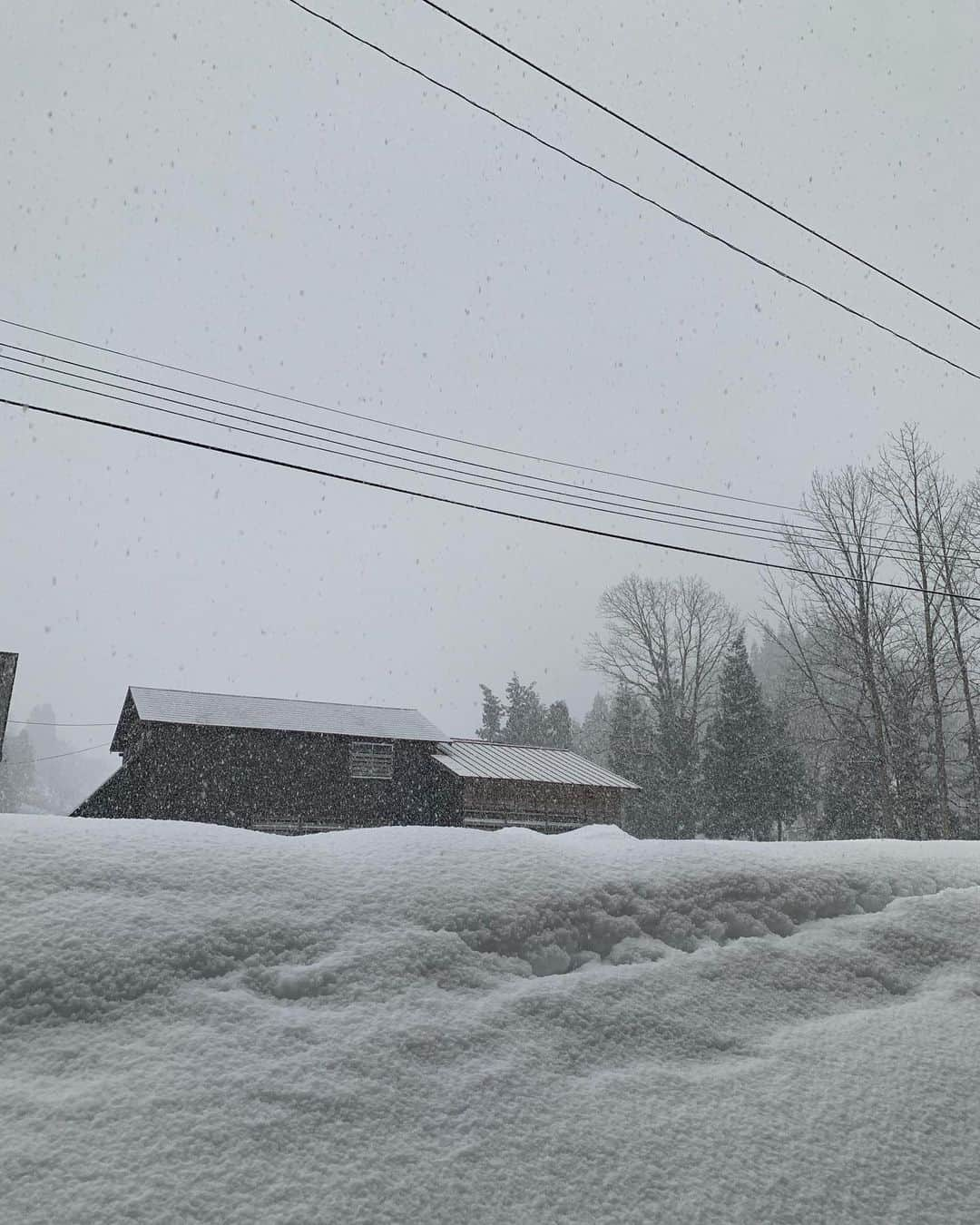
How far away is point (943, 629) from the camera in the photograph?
23672mm

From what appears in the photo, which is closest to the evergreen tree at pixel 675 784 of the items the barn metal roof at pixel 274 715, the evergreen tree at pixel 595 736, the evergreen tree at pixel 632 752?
the evergreen tree at pixel 632 752

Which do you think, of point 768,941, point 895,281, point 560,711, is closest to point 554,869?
point 768,941

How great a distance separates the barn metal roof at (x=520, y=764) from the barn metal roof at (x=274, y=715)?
938 millimetres

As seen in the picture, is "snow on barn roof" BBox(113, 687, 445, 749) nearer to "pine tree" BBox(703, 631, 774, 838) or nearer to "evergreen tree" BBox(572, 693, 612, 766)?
"pine tree" BBox(703, 631, 774, 838)

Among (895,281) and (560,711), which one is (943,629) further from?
(560,711)

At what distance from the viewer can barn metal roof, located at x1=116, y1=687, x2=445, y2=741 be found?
71.7ft

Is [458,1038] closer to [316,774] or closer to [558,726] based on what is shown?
[316,774]

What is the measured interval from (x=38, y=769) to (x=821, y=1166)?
167m

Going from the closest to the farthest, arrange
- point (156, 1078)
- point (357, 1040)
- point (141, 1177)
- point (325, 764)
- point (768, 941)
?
point (141, 1177)
point (156, 1078)
point (357, 1040)
point (768, 941)
point (325, 764)

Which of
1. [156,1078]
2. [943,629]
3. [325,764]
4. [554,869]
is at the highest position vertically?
[943,629]

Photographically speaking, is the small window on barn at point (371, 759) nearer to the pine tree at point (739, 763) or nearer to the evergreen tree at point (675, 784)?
the pine tree at point (739, 763)

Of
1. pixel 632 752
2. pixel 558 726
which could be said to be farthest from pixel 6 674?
pixel 558 726

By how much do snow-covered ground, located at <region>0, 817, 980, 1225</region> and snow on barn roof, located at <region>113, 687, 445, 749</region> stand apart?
20110mm

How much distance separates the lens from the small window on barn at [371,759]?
2312cm
